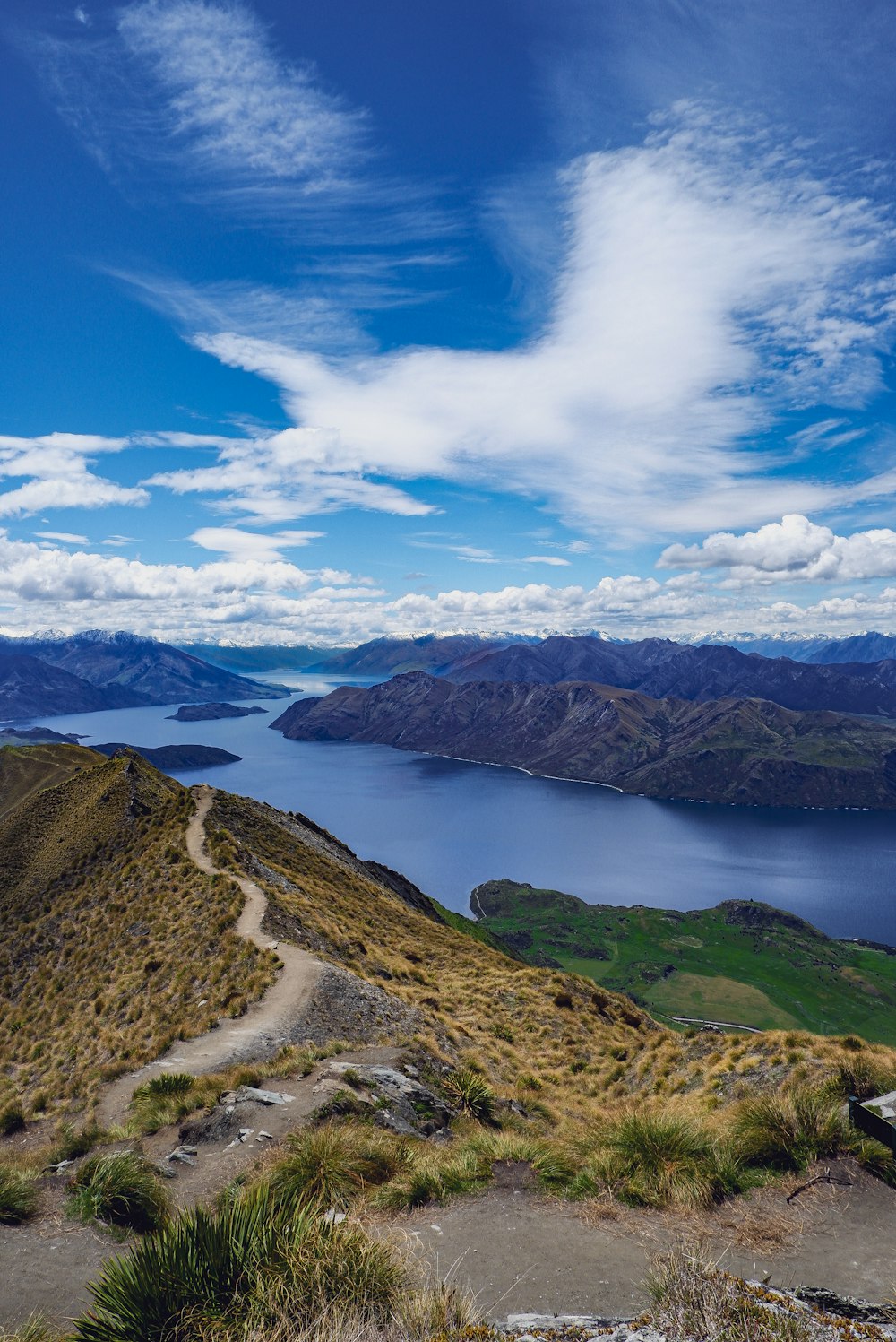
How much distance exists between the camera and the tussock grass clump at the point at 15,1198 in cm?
963

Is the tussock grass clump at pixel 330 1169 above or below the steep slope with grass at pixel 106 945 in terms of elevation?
above

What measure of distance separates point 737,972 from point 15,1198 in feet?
684

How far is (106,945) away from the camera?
33.2 m

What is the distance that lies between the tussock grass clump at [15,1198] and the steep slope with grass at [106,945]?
10.3 m

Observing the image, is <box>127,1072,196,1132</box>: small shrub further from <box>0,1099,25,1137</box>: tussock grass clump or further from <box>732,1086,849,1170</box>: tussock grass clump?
<box>732,1086,849,1170</box>: tussock grass clump

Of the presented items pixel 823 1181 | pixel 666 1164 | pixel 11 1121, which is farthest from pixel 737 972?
pixel 666 1164

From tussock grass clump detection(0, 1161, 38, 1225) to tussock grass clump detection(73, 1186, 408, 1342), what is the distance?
5.26 m

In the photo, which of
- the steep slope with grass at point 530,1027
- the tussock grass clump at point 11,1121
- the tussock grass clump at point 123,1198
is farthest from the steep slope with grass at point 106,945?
the tussock grass clump at point 123,1198

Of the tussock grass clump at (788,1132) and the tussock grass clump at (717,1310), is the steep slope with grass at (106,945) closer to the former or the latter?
the tussock grass clump at (788,1132)

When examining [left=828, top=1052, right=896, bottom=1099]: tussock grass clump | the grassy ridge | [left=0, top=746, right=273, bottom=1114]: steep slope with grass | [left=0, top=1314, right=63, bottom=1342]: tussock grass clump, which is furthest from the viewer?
the grassy ridge

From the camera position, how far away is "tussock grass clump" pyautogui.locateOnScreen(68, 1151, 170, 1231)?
31.5ft

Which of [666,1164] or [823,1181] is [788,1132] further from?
[666,1164]

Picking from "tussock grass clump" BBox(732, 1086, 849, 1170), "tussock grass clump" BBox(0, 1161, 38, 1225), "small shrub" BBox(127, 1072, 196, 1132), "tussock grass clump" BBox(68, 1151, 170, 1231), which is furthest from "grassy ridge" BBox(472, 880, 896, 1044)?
"tussock grass clump" BBox(0, 1161, 38, 1225)

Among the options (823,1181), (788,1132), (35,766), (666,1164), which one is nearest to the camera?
(823,1181)
